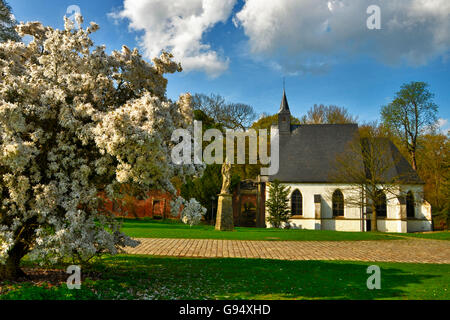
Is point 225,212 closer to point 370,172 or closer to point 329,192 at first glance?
point 329,192

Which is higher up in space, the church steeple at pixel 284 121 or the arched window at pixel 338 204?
the church steeple at pixel 284 121

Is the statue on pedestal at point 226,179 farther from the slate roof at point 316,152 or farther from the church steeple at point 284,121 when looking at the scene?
the church steeple at point 284,121

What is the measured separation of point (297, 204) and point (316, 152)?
20.9 feet

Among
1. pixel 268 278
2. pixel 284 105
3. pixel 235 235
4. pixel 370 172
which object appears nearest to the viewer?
pixel 268 278

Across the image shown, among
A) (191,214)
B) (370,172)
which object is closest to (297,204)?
(370,172)

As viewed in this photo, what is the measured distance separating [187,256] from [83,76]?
708cm

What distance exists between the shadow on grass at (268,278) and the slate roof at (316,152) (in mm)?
24584

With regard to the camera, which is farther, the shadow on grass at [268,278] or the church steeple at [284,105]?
the church steeple at [284,105]

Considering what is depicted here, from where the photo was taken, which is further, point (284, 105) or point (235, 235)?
point (284, 105)

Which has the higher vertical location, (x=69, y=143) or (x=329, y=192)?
(x=329, y=192)

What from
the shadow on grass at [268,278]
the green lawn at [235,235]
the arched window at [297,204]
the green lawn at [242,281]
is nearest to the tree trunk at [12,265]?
the green lawn at [242,281]

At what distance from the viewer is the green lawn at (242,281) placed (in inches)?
245

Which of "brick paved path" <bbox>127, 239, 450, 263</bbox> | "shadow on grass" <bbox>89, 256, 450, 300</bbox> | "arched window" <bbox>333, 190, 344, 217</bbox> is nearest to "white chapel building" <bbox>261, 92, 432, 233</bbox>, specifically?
"arched window" <bbox>333, 190, 344, 217</bbox>

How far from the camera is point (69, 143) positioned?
21.1 ft
